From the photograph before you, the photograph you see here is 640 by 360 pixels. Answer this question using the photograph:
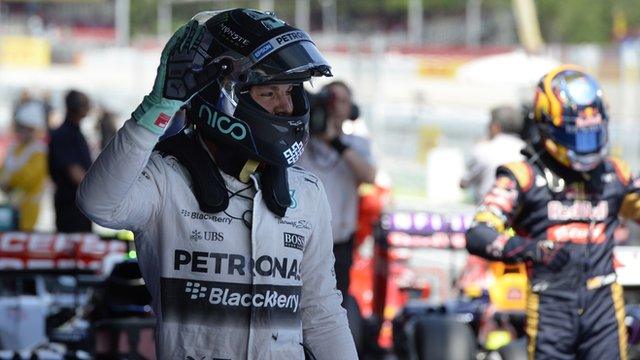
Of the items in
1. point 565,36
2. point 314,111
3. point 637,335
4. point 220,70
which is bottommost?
point 637,335

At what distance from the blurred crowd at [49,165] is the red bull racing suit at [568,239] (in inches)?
178

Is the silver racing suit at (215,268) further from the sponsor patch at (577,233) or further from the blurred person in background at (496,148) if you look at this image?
the blurred person in background at (496,148)

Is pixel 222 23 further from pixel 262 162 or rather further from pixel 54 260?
pixel 54 260

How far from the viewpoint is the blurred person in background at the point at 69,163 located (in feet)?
34.5

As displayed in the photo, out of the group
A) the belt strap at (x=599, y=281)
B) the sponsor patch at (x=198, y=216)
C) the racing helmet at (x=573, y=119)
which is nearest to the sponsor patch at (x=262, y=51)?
the sponsor patch at (x=198, y=216)

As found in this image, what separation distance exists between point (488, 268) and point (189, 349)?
22.7 ft

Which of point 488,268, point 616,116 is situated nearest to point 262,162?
point 488,268

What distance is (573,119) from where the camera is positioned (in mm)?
5516

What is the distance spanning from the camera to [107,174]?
3.10 meters

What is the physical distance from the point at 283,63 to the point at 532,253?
2.11m

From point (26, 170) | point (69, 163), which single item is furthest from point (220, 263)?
point (26, 170)

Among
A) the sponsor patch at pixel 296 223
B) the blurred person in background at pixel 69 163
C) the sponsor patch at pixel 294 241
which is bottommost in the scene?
the sponsor patch at pixel 294 241

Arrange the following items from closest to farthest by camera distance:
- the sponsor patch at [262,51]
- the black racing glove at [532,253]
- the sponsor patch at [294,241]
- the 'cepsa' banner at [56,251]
Answer: 1. the sponsor patch at [262,51]
2. the sponsor patch at [294,241]
3. the black racing glove at [532,253]
4. the 'cepsa' banner at [56,251]

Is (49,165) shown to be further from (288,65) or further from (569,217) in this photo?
(288,65)
